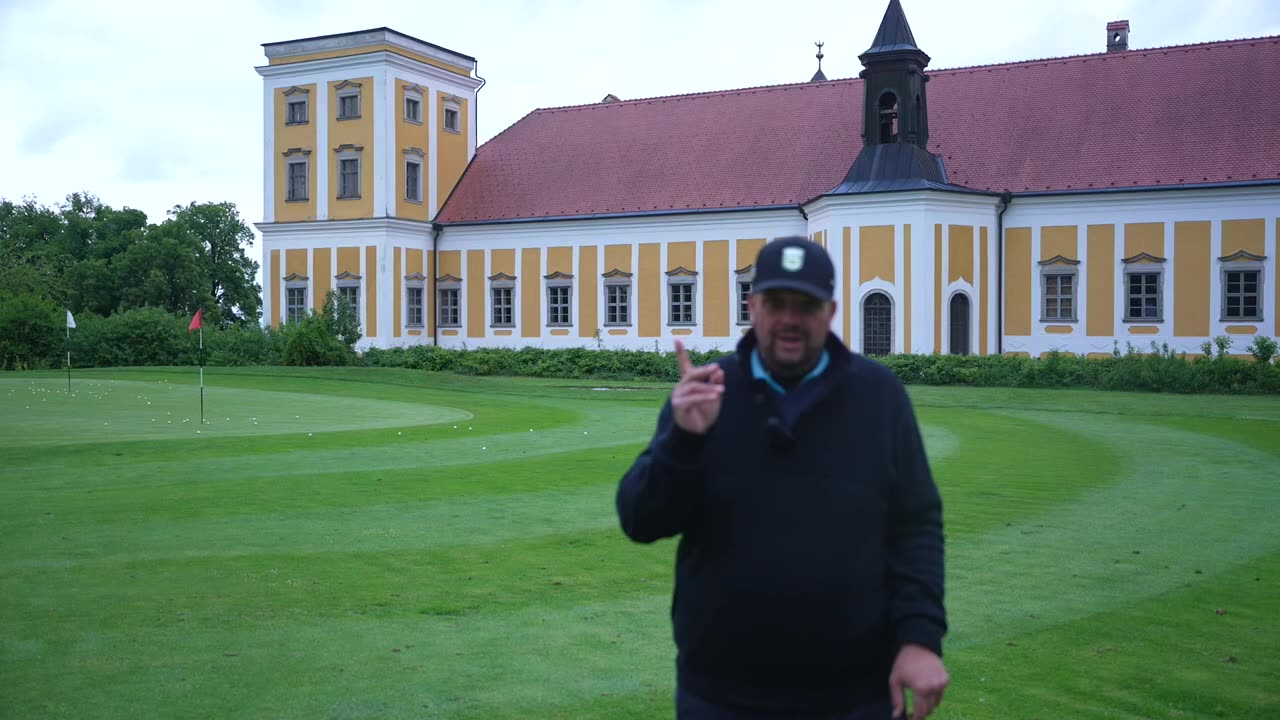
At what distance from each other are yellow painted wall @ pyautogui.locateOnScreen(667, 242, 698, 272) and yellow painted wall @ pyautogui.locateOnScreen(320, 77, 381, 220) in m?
12.3

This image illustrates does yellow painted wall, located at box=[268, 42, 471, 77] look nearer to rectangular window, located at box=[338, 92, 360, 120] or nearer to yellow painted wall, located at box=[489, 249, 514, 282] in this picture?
rectangular window, located at box=[338, 92, 360, 120]

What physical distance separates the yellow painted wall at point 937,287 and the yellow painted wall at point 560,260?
15.3 metres

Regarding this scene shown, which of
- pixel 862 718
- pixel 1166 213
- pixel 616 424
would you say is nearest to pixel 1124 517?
pixel 862 718

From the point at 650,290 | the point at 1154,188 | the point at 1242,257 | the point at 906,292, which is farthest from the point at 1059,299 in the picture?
the point at 650,290

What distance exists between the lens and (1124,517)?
12266 millimetres

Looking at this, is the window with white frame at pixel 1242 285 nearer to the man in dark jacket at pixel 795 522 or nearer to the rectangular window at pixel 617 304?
the rectangular window at pixel 617 304

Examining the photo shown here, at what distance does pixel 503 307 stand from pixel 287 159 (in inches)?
438

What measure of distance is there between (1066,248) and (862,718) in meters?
42.2

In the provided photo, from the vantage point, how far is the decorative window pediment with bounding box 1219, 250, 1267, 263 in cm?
4066

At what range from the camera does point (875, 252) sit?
42406 mm

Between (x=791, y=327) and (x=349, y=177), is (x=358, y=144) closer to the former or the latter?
(x=349, y=177)

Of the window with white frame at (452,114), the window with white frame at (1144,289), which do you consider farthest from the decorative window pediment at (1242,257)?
the window with white frame at (452,114)

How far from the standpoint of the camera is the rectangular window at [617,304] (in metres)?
50.4

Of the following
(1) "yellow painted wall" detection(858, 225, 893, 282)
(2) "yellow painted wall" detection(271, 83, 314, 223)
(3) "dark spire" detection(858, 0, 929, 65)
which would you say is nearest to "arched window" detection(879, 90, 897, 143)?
(3) "dark spire" detection(858, 0, 929, 65)
